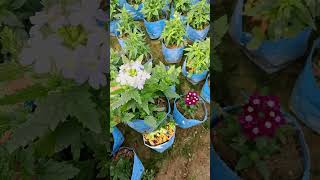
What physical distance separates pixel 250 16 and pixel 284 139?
880 mm

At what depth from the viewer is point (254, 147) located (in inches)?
88.0

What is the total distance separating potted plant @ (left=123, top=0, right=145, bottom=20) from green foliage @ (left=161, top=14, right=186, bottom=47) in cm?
33

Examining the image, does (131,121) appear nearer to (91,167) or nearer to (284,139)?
(91,167)

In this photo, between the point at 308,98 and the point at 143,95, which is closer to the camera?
the point at 143,95

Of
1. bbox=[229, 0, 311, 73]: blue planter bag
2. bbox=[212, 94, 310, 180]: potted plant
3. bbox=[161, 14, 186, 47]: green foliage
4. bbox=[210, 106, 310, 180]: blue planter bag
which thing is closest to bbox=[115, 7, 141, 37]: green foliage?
bbox=[161, 14, 186, 47]: green foliage

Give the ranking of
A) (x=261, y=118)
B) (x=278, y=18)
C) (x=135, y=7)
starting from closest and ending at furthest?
(x=261, y=118)
(x=278, y=18)
(x=135, y=7)

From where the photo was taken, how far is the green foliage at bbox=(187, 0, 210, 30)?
3.00 meters

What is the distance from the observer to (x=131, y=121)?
254 cm

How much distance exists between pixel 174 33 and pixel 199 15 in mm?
225

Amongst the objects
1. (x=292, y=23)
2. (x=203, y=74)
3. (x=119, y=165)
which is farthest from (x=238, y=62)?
(x=119, y=165)

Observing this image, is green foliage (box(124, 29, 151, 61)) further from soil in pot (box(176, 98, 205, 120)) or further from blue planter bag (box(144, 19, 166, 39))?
soil in pot (box(176, 98, 205, 120))

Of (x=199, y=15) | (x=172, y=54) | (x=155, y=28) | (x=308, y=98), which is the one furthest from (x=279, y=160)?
(x=155, y=28)

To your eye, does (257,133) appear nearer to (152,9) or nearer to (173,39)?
(173,39)

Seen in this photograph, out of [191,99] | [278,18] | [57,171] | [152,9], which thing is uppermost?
[278,18]
